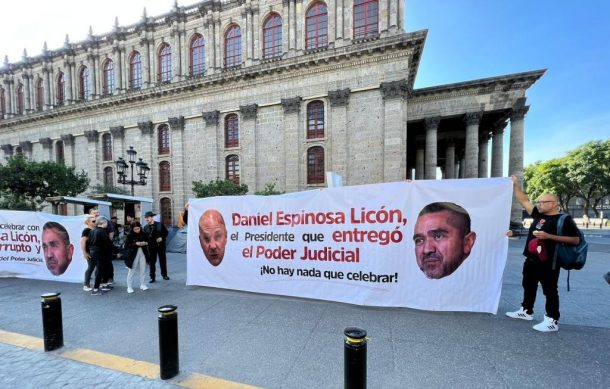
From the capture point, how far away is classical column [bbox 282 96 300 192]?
19625 mm

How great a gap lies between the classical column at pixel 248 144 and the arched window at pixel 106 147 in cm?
1509

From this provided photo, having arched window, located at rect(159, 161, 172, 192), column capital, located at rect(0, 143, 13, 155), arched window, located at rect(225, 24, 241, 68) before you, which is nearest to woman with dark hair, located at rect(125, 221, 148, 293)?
arched window, located at rect(225, 24, 241, 68)

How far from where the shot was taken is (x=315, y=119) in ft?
64.8

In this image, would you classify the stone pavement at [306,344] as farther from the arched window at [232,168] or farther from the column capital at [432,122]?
the column capital at [432,122]

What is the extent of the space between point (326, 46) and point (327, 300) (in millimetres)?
19240

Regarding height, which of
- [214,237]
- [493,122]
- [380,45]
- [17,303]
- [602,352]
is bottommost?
[17,303]

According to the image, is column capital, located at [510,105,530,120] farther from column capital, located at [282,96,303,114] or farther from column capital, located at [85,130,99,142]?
column capital, located at [85,130,99,142]

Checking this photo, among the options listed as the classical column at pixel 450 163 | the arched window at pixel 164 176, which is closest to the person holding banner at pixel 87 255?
the arched window at pixel 164 176

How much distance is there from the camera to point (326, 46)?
1886 cm

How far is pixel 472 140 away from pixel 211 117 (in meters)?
21.7

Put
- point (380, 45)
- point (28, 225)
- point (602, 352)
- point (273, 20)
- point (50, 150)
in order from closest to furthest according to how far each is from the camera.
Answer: point (602, 352), point (28, 225), point (380, 45), point (273, 20), point (50, 150)

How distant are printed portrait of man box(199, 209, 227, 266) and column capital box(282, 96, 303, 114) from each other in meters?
15.5

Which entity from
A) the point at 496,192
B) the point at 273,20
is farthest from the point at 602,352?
the point at 273,20

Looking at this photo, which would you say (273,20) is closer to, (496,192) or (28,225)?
(28,225)
